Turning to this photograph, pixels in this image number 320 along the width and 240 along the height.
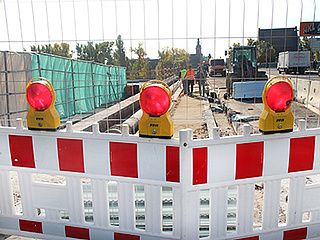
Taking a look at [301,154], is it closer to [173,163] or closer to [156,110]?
[173,163]

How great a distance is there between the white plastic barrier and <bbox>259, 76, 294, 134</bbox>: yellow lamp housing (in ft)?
0.27

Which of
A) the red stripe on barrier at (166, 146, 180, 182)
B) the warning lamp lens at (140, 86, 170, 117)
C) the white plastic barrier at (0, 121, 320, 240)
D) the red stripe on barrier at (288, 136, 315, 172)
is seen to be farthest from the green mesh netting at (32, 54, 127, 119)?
the red stripe on barrier at (288, 136, 315, 172)

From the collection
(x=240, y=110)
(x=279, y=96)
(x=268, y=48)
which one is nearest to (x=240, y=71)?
(x=240, y=110)

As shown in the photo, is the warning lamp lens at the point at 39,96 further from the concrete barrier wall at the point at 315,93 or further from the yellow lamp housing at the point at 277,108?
the concrete barrier wall at the point at 315,93

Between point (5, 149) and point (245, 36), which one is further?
point (245, 36)

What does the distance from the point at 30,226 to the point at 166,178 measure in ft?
5.34

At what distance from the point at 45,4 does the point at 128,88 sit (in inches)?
146

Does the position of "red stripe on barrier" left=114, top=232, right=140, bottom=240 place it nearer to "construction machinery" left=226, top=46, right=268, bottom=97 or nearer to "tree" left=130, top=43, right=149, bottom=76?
"tree" left=130, top=43, right=149, bottom=76

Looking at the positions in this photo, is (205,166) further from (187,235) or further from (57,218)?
(57,218)

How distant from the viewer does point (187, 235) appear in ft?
7.92

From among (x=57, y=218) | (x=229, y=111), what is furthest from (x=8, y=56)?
(x=57, y=218)

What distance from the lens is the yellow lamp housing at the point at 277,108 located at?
252cm

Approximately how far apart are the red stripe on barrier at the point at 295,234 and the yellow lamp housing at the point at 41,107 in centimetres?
246

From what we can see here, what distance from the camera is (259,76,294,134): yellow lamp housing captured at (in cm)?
252
